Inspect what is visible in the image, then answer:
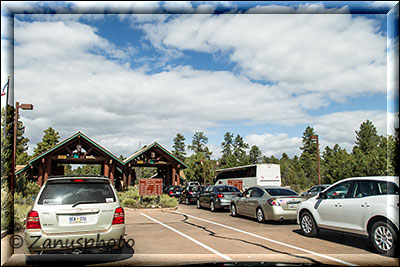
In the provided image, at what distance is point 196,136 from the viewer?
388ft

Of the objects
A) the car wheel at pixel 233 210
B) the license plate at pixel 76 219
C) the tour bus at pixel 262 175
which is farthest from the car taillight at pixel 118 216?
the tour bus at pixel 262 175

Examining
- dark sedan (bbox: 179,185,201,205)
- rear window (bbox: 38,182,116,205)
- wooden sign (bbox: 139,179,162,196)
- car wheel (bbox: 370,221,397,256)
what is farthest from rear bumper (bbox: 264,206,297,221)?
dark sedan (bbox: 179,185,201,205)

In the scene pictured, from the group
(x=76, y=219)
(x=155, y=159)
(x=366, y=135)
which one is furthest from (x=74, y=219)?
(x=366, y=135)

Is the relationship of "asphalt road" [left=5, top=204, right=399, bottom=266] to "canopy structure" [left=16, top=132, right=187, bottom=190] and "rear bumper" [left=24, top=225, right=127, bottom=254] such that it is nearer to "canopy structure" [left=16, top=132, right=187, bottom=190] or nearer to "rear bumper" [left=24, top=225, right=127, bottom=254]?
"rear bumper" [left=24, top=225, right=127, bottom=254]

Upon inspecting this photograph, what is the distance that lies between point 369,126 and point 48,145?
243ft

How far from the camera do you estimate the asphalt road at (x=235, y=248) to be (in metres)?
6.97

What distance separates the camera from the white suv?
715cm

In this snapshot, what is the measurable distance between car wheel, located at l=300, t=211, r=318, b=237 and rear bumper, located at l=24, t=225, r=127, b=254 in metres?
5.69

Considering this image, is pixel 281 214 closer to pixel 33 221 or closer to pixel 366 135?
pixel 33 221

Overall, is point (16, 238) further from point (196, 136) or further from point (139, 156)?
point (196, 136)

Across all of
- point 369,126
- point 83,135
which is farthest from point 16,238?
point 369,126

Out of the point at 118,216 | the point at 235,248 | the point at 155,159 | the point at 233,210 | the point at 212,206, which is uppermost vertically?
the point at 155,159

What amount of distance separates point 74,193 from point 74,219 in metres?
0.53

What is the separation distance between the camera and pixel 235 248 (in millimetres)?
8133
